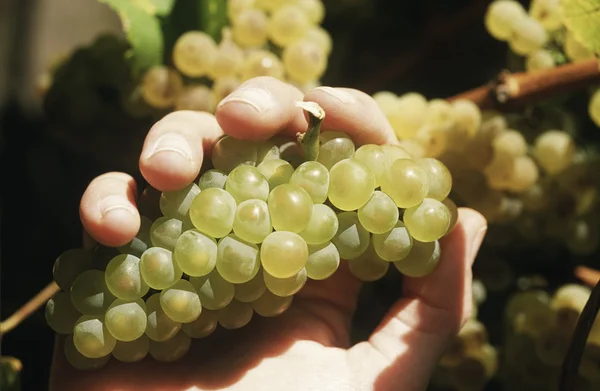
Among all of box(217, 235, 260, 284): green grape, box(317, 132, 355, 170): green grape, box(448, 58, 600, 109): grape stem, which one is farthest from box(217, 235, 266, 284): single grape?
box(448, 58, 600, 109): grape stem

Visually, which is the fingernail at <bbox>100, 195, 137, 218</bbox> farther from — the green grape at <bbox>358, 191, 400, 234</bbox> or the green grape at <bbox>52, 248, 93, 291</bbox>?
the green grape at <bbox>358, 191, 400, 234</bbox>

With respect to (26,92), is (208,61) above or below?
above

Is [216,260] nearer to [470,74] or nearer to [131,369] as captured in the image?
[131,369]

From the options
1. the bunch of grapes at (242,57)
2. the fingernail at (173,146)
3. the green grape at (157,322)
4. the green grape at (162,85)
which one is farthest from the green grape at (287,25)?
the green grape at (157,322)

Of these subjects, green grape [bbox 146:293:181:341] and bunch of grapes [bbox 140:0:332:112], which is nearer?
green grape [bbox 146:293:181:341]

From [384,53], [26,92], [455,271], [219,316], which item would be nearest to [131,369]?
[219,316]

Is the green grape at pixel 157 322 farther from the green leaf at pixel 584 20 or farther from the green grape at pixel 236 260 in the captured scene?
the green leaf at pixel 584 20
